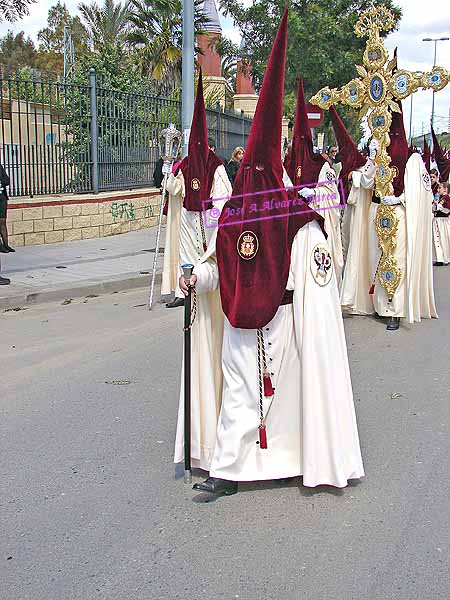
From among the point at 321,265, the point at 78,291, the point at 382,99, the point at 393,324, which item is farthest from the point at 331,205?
the point at 321,265

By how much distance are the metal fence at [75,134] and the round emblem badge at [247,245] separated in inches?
393

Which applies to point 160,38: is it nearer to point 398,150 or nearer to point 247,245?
point 398,150

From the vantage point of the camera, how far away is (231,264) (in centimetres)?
407

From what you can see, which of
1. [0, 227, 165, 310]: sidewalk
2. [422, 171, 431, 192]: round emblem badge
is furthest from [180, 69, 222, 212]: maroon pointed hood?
[422, 171, 431, 192]: round emblem badge

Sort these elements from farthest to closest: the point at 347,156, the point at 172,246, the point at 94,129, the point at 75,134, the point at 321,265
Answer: the point at 94,129 → the point at 75,134 → the point at 172,246 → the point at 347,156 → the point at 321,265

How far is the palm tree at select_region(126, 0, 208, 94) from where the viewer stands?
1206 inches

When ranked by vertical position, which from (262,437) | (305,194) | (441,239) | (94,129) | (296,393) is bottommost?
(262,437)

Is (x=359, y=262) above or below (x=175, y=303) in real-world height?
above

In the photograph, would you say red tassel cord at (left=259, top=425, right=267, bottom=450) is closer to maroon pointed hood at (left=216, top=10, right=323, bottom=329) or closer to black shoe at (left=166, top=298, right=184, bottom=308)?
maroon pointed hood at (left=216, top=10, right=323, bottom=329)

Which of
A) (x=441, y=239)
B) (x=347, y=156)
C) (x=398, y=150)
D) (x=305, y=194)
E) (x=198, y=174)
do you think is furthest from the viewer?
(x=441, y=239)

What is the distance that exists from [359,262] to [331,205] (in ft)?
3.31

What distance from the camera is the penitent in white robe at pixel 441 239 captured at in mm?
14289

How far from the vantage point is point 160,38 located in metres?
30.7

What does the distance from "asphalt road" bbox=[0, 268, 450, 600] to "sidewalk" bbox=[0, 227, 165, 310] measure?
3.49m
